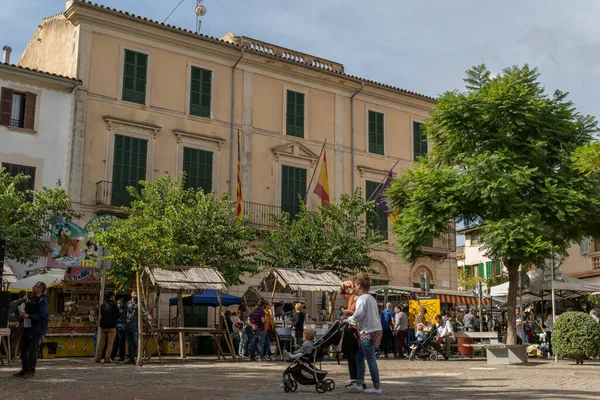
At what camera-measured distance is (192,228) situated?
21.6 meters

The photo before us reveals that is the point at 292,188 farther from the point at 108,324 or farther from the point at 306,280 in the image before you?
the point at 108,324

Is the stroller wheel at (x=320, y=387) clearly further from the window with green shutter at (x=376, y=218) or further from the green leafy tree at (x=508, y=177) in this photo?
the window with green shutter at (x=376, y=218)

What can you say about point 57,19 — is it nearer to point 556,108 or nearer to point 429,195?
point 429,195

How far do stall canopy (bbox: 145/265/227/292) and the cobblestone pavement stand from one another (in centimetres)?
232

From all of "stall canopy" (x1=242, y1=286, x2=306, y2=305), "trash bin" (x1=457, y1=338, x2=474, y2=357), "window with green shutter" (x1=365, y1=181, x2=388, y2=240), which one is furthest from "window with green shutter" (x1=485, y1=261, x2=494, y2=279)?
"trash bin" (x1=457, y1=338, x2=474, y2=357)

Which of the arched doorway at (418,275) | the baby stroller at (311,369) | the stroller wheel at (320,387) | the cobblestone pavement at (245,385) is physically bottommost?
the cobblestone pavement at (245,385)

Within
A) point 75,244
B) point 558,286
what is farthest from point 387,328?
point 75,244

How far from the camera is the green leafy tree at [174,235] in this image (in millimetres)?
20562

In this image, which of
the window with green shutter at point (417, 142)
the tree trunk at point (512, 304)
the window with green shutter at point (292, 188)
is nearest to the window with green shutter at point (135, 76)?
the window with green shutter at point (292, 188)

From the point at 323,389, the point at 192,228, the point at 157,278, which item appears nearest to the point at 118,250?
the point at 192,228

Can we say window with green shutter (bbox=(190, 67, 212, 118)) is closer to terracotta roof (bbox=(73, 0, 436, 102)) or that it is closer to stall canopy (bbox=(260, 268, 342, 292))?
terracotta roof (bbox=(73, 0, 436, 102))

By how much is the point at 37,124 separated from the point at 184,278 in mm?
10606

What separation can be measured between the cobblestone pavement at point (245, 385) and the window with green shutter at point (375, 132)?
18.4 m

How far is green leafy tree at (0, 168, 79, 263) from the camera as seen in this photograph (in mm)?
20047
